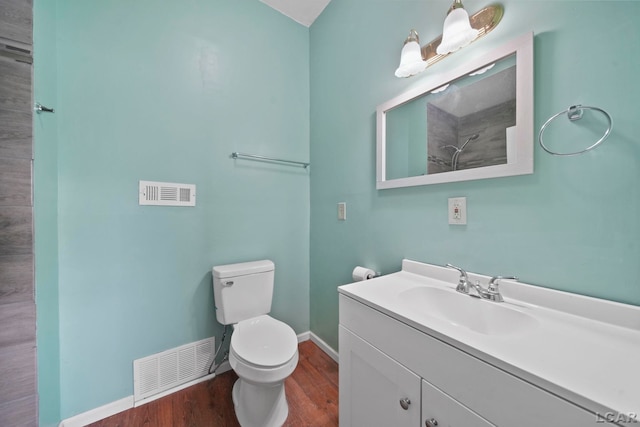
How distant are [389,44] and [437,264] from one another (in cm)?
125

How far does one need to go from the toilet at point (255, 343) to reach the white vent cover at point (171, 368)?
11.0 inches

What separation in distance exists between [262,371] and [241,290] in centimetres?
54

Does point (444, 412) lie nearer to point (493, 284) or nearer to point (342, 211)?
point (493, 284)

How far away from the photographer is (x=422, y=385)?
681 millimetres

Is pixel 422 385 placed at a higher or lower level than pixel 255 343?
higher

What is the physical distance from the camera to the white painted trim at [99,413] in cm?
115

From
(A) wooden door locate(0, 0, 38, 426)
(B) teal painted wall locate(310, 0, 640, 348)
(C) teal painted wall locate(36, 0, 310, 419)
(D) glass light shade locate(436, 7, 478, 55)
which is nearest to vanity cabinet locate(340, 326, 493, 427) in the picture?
(B) teal painted wall locate(310, 0, 640, 348)

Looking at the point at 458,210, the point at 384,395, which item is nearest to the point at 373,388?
the point at 384,395

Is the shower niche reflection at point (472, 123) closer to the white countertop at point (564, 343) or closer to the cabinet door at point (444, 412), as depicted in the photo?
the white countertop at point (564, 343)

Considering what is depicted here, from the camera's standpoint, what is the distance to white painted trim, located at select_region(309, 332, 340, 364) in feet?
5.53


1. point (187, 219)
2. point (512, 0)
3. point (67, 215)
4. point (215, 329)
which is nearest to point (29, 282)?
point (67, 215)

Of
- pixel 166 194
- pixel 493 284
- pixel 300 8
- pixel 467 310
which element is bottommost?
pixel 467 310

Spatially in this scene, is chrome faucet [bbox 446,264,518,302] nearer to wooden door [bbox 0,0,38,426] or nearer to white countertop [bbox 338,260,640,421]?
white countertop [bbox 338,260,640,421]

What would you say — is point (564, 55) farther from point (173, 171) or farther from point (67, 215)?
point (67, 215)
